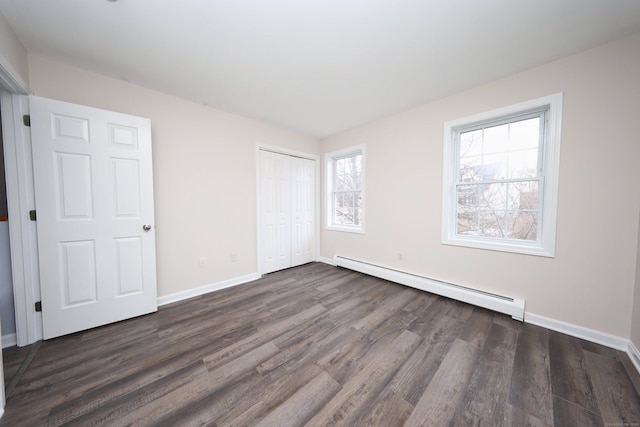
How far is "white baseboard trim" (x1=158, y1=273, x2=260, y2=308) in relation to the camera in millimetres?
2497

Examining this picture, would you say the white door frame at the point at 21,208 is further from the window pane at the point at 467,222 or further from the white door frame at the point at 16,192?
the window pane at the point at 467,222

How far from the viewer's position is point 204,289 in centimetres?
278

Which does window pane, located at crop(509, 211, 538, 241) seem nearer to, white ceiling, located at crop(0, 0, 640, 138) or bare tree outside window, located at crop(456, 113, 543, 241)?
bare tree outside window, located at crop(456, 113, 543, 241)

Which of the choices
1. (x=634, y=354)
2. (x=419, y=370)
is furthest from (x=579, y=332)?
(x=419, y=370)

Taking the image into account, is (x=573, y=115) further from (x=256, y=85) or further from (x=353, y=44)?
(x=256, y=85)

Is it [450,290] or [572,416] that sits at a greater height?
[450,290]

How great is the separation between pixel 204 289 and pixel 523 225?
12.5ft

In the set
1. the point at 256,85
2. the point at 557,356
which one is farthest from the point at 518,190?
the point at 256,85

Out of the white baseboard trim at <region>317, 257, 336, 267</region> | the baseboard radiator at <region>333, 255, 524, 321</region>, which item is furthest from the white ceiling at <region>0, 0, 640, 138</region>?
the white baseboard trim at <region>317, 257, 336, 267</region>

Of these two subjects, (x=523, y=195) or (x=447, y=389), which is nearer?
(x=447, y=389)

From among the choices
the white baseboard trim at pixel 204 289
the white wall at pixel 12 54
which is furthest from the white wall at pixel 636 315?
the white wall at pixel 12 54

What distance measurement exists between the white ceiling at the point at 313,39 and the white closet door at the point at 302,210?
160 centimetres

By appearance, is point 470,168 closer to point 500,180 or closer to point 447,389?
point 500,180

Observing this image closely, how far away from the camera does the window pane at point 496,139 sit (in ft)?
7.59
